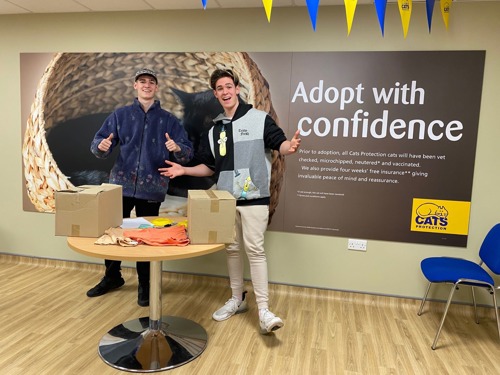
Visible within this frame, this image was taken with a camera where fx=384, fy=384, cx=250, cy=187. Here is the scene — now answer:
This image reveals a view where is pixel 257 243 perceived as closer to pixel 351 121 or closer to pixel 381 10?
pixel 351 121

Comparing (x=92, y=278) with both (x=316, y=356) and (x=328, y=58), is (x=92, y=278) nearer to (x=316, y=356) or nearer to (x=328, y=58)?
(x=316, y=356)

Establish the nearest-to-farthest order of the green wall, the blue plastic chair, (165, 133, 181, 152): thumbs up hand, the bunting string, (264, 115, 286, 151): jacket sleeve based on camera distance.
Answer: the bunting string < the blue plastic chair < (264, 115, 286, 151): jacket sleeve < the green wall < (165, 133, 181, 152): thumbs up hand

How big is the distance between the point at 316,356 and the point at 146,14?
2.83 meters

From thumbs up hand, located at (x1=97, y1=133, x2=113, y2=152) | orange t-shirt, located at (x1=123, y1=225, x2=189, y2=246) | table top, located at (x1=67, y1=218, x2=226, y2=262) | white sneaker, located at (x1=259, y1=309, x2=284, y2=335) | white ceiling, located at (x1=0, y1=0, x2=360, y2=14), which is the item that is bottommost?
white sneaker, located at (x1=259, y1=309, x2=284, y2=335)

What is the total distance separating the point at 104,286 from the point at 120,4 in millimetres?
2201

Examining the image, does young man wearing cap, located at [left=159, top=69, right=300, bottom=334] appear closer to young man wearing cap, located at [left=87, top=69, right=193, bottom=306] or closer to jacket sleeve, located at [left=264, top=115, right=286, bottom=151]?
jacket sleeve, located at [left=264, top=115, right=286, bottom=151]

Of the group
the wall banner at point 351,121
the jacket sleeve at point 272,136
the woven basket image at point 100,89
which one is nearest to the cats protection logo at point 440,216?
the wall banner at point 351,121

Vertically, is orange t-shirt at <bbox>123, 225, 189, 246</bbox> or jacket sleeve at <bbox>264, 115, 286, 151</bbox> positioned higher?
jacket sleeve at <bbox>264, 115, 286, 151</bbox>

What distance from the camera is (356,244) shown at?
2.97 meters

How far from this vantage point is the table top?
1.73m

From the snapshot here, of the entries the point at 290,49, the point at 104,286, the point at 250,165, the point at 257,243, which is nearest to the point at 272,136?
the point at 250,165

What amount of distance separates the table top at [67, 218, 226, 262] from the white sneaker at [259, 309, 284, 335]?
2.27ft

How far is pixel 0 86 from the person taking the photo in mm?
3469

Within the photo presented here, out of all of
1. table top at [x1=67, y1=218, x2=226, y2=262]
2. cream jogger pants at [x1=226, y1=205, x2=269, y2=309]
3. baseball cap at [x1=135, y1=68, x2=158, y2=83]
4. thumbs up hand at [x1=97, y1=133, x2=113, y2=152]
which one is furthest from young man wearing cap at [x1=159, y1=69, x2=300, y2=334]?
thumbs up hand at [x1=97, y1=133, x2=113, y2=152]
